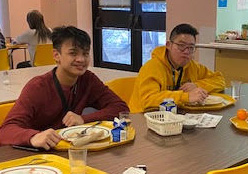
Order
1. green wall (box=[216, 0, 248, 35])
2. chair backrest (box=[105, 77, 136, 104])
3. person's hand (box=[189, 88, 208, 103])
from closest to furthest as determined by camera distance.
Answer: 1. person's hand (box=[189, 88, 208, 103])
2. chair backrest (box=[105, 77, 136, 104])
3. green wall (box=[216, 0, 248, 35])

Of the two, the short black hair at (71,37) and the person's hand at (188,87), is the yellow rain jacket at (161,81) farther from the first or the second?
the short black hair at (71,37)

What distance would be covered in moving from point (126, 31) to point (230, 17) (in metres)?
1.79

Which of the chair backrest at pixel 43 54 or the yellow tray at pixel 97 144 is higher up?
the chair backrest at pixel 43 54

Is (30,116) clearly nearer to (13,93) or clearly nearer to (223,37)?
(13,93)

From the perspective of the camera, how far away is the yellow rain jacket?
2.24 m

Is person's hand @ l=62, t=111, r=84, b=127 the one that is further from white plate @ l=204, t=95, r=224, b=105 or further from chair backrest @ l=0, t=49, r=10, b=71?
chair backrest @ l=0, t=49, r=10, b=71

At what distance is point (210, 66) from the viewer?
486 cm

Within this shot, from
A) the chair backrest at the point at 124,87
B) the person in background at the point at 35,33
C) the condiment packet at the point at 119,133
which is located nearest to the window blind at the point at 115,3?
the person in background at the point at 35,33

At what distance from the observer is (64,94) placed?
2.07 metres

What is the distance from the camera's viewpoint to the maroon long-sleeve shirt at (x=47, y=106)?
1.75 metres

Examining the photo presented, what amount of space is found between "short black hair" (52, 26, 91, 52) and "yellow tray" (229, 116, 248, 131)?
0.79 meters

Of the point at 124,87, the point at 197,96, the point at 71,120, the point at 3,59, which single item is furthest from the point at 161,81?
the point at 3,59

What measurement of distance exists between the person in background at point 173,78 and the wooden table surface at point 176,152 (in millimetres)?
364

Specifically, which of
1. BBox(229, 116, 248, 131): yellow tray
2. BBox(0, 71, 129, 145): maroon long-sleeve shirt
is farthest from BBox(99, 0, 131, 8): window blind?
BBox(229, 116, 248, 131): yellow tray
